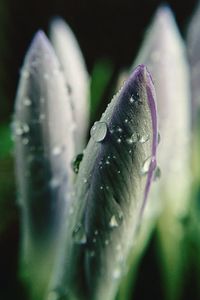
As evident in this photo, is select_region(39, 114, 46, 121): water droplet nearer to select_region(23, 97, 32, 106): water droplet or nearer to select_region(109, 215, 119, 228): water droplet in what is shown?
select_region(23, 97, 32, 106): water droplet

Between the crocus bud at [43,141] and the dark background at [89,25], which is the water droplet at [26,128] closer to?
the crocus bud at [43,141]

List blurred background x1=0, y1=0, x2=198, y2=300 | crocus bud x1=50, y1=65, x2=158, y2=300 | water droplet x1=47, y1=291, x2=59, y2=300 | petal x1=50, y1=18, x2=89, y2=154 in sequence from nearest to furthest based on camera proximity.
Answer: crocus bud x1=50, y1=65, x2=158, y2=300, water droplet x1=47, y1=291, x2=59, y2=300, petal x1=50, y1=18, x2=89, y2=154, blurred background x1=0, y1=0, x2=198, y2=300

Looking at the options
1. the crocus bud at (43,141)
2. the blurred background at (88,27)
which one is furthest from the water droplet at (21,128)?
the blurred background at (88,27)

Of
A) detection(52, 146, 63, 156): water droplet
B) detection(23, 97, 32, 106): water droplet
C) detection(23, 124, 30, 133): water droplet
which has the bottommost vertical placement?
detection(52, 146, 63, 156): water droplet

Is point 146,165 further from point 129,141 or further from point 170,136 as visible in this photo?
point 170,136

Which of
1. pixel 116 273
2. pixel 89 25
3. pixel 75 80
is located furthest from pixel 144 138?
pixel 89 25

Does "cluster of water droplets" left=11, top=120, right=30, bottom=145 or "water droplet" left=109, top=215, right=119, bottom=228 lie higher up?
"cluster of water droplets" left=11, top=120, right=30, bottom=145

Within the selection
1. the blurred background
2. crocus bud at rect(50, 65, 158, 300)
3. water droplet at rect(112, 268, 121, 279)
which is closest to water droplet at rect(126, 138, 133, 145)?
crocus bud at rect(50, 65, 158, 300)

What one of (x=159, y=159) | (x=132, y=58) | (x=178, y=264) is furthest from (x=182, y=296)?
(x=132, y=58)
